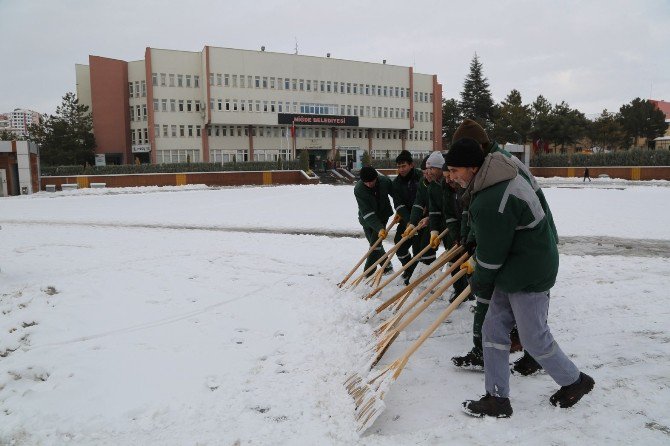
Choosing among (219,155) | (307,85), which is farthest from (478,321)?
(307,85)

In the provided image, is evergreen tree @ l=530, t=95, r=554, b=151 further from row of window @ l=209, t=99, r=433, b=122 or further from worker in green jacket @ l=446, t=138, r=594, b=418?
worker in green jacket @ l=446, t=138, r=594, b=418

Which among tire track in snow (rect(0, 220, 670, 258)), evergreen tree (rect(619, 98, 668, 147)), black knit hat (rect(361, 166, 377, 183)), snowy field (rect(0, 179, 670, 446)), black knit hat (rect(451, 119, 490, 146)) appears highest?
evergreen tree (rect(619, 98, 668, 147))

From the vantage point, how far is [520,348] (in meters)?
4.22

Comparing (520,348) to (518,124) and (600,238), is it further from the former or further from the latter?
(518,124)

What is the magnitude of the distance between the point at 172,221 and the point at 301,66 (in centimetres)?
4399

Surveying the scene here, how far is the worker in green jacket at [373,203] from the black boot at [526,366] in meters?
2.93

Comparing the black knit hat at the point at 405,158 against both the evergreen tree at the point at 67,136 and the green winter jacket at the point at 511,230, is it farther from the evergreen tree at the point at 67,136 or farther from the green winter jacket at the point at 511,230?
the evergreen tree at the point at 67,136

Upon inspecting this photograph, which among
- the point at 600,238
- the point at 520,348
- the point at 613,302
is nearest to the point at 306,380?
the point at 520,348

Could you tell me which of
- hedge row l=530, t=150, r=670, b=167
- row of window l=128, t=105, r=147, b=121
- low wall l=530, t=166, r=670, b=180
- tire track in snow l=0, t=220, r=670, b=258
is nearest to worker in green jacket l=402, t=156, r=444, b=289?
tire track in snow l=0, t=220, r=670, b=258

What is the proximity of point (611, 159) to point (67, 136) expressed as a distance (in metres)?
51.6

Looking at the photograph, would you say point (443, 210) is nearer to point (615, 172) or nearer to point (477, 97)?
point (615, 172)

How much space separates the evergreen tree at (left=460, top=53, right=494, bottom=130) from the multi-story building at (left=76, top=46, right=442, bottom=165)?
1746cm

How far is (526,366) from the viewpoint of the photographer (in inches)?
148

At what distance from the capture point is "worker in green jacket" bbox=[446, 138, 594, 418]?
2.91 meters
